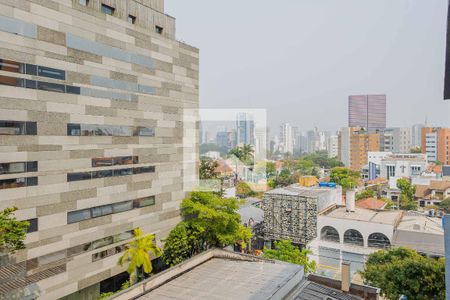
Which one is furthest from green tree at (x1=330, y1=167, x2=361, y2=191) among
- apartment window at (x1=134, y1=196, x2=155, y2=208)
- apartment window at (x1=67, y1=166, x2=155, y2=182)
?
apartment window at (x1=67, y1=166, x2=155, y2=182)

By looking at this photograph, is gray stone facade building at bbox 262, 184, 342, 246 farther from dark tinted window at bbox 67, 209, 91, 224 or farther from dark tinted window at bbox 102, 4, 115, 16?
dark tinted window at bbox 102, 4, 115, 16

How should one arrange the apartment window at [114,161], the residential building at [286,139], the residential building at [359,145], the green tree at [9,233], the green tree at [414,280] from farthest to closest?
the residential building at [286,139], the residential building at [359,145], the apartment window at [114,161], the green tree at [414,280], the green tree at [9,233]

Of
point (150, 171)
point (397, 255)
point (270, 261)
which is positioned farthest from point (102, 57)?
point (397, 255)

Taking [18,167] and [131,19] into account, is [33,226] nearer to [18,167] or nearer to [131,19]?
[18,167]

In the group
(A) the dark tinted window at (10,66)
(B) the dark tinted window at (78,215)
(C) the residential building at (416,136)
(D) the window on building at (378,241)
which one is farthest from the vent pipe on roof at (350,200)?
(C) the residential building at (416,136)

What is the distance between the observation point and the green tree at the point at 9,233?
9.95m

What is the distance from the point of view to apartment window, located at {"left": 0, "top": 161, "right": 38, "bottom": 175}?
446 inches

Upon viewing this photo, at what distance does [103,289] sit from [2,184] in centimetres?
660

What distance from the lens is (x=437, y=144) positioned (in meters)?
64.9

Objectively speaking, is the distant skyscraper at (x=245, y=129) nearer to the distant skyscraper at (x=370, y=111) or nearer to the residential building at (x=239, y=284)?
the residential building at (x=239, y=284)

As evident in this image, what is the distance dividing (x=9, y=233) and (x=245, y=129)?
2711 centimetres

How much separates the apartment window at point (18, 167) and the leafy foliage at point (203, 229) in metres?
7.85

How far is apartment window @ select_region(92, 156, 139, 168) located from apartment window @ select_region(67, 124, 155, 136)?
1.08 metres

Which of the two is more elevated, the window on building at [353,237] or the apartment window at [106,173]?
the apartment window at [106,173]
